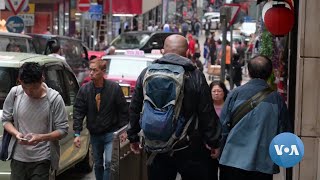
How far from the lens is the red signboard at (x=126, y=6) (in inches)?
1130

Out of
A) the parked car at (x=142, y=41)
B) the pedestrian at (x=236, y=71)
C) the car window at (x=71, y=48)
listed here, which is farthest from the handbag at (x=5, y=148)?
the parked car at (x=142, y=41)

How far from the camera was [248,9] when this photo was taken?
22.0 m

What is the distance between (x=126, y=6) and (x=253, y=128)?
78.9 feet

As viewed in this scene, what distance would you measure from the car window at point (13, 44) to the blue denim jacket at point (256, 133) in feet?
27.2

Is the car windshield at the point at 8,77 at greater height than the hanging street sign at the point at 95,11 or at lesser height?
lesser

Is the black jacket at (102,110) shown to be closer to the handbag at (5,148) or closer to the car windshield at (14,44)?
the handbag at (5,148)

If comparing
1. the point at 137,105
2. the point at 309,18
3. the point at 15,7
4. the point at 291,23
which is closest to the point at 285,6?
the point at 291,23

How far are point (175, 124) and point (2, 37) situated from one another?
8719 millimetres

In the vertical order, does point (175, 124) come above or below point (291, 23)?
below

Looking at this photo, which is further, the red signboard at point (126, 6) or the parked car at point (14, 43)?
the red signboard at point (126, 6)

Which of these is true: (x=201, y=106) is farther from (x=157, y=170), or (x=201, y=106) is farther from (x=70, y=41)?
(x=70, y=41)

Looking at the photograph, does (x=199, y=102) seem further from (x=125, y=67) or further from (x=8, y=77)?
(x=125, y=67)

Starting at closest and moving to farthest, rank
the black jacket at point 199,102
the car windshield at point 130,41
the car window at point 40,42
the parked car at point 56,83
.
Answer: the black jacket at point 199,102 → the parked car at point 56,83 → the car window at point 40,42 → the car windshield at point 130,41

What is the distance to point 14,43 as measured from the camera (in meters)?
13.2
